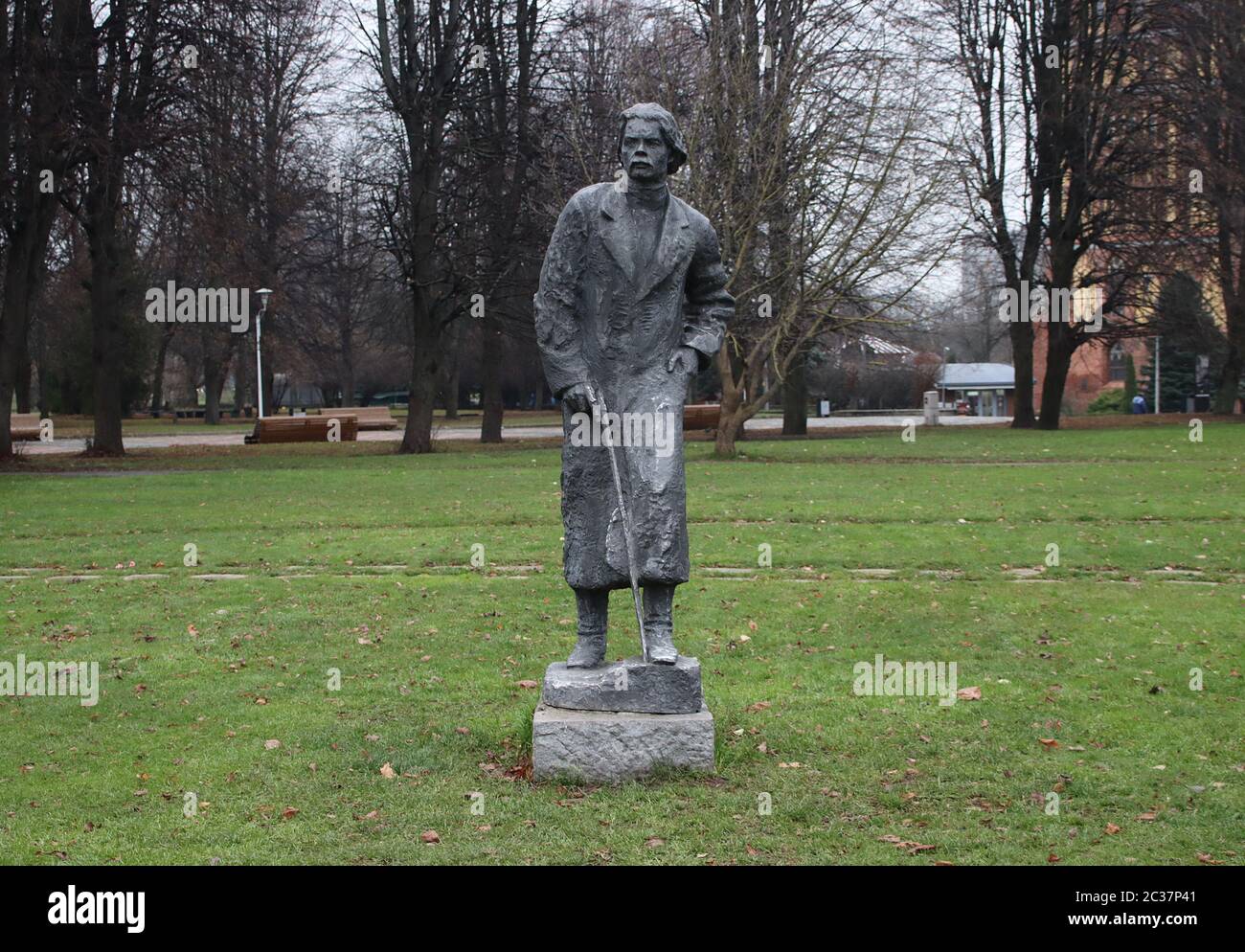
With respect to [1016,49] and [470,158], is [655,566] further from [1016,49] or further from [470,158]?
[1016,49]

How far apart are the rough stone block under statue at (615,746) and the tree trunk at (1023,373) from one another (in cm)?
3462

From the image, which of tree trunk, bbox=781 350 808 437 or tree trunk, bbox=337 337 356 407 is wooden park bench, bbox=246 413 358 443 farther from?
tree trunk, bbox=337 337 356 407

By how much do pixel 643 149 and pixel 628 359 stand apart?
1091 millimetres

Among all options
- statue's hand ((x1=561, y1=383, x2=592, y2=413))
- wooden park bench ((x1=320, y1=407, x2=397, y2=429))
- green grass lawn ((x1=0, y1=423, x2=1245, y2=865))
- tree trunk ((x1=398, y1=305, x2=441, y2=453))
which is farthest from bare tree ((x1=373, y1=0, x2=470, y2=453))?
statue's hand ((x1=561, y1=383, x2=592, y2=413))

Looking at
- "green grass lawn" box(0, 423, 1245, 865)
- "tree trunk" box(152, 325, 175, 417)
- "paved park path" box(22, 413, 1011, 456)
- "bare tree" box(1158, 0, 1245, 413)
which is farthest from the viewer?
"tree trunk" box(152, 325, 175, 417)

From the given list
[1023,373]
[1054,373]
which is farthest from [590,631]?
[1023,373]

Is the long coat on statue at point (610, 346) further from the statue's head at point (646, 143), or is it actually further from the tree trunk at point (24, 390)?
the tree trunk at point (24, 390)

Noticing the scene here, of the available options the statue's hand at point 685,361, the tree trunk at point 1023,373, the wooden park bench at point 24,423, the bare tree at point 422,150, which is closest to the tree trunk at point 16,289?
the bare tree at point 422,150

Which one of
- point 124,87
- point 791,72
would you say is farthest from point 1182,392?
point 124,87

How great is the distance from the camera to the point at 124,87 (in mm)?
25672

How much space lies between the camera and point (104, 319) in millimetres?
29406

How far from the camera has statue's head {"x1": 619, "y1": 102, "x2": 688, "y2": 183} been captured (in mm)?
6883

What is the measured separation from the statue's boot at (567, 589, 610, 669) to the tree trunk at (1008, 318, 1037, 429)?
34271 millimetres

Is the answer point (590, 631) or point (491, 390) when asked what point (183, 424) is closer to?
point (491, 390)
